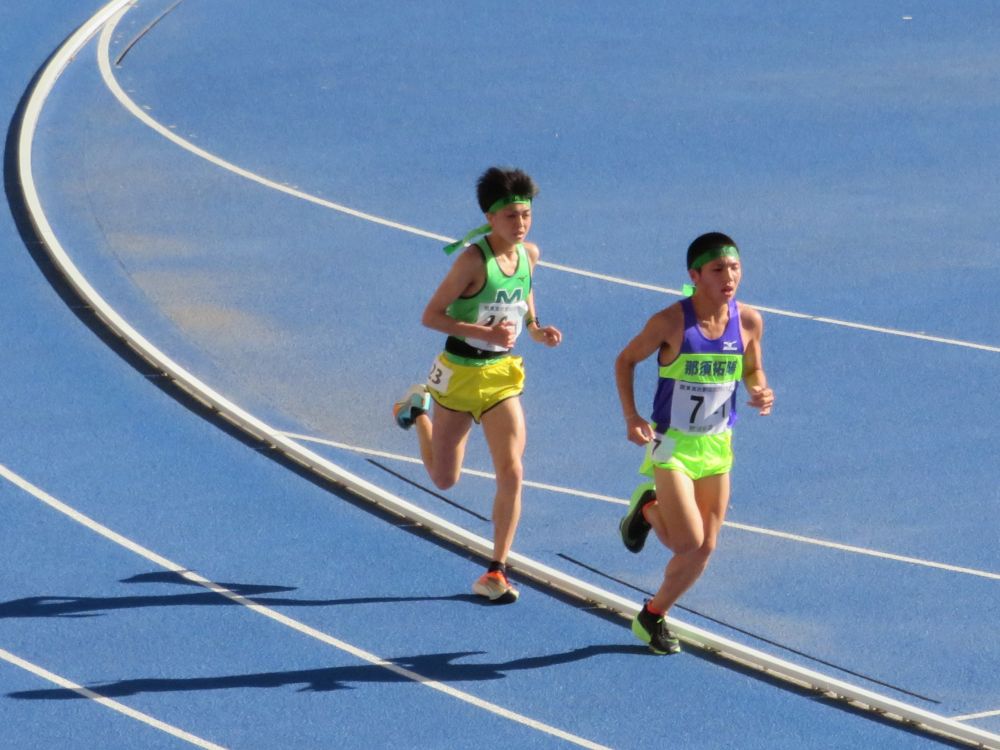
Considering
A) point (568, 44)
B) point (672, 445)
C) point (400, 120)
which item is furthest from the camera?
point (568, 44)

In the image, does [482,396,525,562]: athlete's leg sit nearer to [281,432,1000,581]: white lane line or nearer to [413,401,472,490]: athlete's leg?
[413,401,472,490]: athlete's leg

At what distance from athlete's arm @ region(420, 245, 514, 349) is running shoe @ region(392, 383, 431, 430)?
734 millimetres

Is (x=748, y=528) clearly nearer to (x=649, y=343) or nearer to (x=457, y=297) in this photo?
(x=649, y=343)

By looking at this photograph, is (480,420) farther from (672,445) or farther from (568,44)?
(568,44)

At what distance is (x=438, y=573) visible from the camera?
29.7ft

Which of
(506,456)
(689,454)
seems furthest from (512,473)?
(689,454)

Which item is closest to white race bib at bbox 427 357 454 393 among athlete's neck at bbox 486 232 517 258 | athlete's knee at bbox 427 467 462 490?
athlete's knee at bbox 427 467 462 490

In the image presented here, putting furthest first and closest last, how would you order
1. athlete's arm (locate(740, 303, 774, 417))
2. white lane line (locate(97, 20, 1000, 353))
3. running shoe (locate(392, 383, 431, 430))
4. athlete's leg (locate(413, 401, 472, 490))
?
white lane line (locate(97, 20, 1000, 353))
running shoe (locate(392, 383, 431, 430))
athlete's leg (locate(413, 401, 472, 490))
athlete's arm (locate(740, 303, 774, 417))

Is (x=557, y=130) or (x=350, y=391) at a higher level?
(x=557, y=130)

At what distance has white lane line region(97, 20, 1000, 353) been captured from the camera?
480 inches

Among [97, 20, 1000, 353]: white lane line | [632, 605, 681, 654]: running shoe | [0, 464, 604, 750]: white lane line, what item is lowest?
[0, 464, 604, 750]: white lane line

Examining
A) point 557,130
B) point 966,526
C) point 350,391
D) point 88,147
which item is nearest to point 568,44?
point 557,130

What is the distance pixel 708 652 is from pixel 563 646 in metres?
0.67

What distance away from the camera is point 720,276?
788cm
